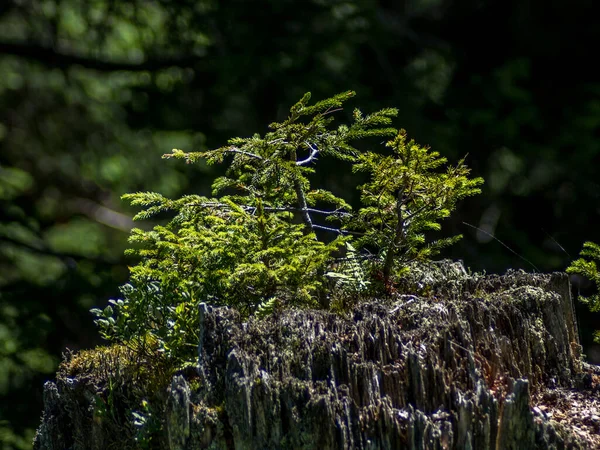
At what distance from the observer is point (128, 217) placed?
7355 mm

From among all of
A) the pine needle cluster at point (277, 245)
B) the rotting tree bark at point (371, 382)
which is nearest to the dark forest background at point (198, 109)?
the pine needle cluster at point (277, 245)

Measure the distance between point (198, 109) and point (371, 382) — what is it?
5517 millimetres

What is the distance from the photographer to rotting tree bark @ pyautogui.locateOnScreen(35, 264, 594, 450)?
2.01m

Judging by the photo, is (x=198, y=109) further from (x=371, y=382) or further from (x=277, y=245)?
(x=371, y=382)

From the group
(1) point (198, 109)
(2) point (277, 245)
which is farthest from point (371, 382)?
(1) point (198, 109)

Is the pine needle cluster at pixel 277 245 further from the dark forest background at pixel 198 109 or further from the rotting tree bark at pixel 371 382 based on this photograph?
the dark forest background at pixel 198 109

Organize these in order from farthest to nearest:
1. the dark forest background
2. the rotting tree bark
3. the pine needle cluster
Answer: the dark forest background, the pine needle cluster, the rotting tree bark

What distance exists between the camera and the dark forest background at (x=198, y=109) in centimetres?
687

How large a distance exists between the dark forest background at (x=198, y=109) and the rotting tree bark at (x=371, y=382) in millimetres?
4554

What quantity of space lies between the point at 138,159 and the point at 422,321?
5.20m

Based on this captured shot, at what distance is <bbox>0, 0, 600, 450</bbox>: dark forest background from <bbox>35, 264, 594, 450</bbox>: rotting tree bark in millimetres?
4554

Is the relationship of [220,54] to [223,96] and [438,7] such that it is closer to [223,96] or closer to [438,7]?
[223,96]

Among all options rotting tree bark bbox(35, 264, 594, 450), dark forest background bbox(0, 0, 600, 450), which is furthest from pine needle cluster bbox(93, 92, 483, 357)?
dark forest background bbox(0, 0, 600, 450)

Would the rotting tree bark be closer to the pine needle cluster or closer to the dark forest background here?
the pine needle cluster
